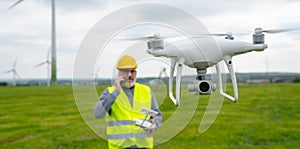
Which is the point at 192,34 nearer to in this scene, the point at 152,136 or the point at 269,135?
the point at 152,136

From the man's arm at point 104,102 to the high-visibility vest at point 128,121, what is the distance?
0.16 metres

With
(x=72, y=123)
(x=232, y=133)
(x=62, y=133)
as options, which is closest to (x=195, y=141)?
(x=232, y=133)

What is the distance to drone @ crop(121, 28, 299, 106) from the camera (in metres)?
3.12

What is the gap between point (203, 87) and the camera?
3.37 metres

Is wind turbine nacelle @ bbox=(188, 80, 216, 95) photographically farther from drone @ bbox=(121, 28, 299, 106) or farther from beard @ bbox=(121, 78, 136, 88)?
beard @ bbox=(121, 78, 136, 88)

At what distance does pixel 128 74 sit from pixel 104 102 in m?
0.49

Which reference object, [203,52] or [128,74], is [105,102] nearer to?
[128,74]

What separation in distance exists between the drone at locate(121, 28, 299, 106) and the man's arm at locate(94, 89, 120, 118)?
3.10ft

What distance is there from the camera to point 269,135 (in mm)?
13734

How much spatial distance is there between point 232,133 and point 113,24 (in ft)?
37.9

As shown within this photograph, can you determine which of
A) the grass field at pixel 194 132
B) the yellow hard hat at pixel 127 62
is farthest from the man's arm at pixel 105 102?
the grass field at pixel 194 132

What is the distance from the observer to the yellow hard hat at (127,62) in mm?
3721

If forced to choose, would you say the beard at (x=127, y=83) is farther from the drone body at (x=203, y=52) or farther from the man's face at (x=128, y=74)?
the drone body at (x=203, y=52)

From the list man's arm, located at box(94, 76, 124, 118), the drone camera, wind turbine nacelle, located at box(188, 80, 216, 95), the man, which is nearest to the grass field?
the man
